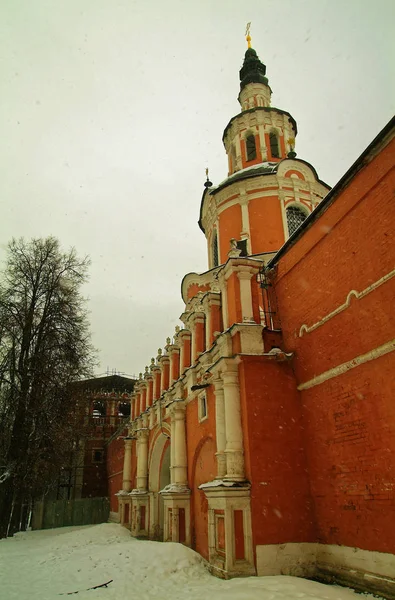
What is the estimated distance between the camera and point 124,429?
79.3 feet

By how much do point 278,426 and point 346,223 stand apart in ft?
13.3

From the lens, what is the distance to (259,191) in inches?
648

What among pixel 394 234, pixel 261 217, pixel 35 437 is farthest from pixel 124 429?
pixel 394 234

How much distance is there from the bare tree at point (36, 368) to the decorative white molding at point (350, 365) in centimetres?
1107

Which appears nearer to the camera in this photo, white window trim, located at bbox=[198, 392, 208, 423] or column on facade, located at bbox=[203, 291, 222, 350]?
white window trim, located at bbox=[198, 392, 208, 423]

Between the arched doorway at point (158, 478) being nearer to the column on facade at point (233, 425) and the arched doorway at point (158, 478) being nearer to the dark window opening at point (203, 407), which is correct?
the dark window opening at point (203, 407)

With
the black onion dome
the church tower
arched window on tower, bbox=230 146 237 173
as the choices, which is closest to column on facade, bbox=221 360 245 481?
the church tower

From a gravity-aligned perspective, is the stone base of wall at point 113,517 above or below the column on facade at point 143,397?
below

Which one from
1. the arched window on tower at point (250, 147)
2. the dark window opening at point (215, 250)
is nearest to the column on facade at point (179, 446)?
the dark window opening at point (215, 250)

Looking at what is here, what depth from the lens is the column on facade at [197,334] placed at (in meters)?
12.6

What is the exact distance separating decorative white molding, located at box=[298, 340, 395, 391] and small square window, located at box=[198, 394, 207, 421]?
9.66 feet

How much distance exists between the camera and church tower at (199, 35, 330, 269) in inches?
620

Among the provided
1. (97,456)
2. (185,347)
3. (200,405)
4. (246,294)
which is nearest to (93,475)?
(97,456)

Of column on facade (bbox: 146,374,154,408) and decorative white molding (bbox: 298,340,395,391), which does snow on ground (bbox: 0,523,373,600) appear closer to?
decorative white molding (bbox: 298,340,395,391)
